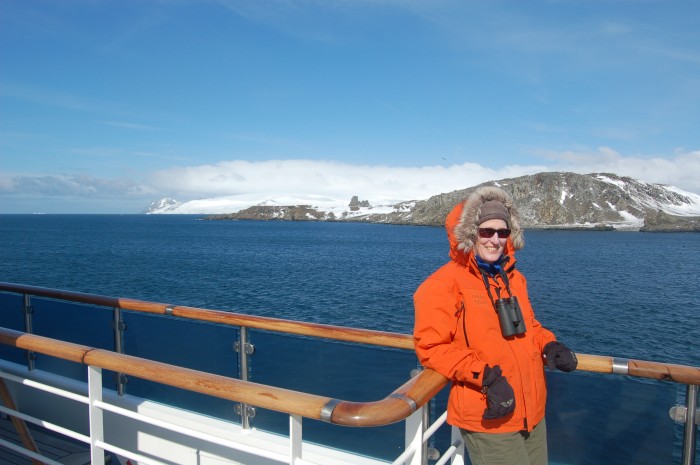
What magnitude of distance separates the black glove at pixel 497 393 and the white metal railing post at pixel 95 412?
1864 mm

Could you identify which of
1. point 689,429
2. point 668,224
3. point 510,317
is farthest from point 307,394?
point 668,224

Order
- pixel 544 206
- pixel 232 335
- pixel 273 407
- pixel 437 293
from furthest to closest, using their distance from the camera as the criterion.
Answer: pixel 544 206 < pixel 232 335 < pixel 437 293 < pixel 273 407

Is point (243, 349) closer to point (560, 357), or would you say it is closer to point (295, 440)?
point (295, 440)

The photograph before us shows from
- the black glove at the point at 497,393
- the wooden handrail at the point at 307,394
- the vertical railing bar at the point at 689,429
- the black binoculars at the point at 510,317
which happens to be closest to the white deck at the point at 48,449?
the wooden handrail at the point at 307,394

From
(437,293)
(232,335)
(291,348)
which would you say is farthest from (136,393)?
(437,293)

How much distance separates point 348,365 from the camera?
11.1ft

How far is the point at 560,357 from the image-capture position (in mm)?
2551

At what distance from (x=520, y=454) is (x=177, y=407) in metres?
2.55

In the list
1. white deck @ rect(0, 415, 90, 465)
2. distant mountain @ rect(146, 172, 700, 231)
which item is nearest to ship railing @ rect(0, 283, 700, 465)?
white deck @ rect(0, 415, 90, 465)

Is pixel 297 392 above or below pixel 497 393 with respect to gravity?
above

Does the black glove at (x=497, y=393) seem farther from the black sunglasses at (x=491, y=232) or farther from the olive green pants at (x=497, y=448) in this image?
the black sunglasses at (x=491, y=232)

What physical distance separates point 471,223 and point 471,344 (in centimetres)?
62

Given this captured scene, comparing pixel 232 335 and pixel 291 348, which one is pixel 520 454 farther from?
pixel 232 335

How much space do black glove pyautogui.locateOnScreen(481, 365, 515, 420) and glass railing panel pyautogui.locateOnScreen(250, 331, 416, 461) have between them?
2.92 ft
